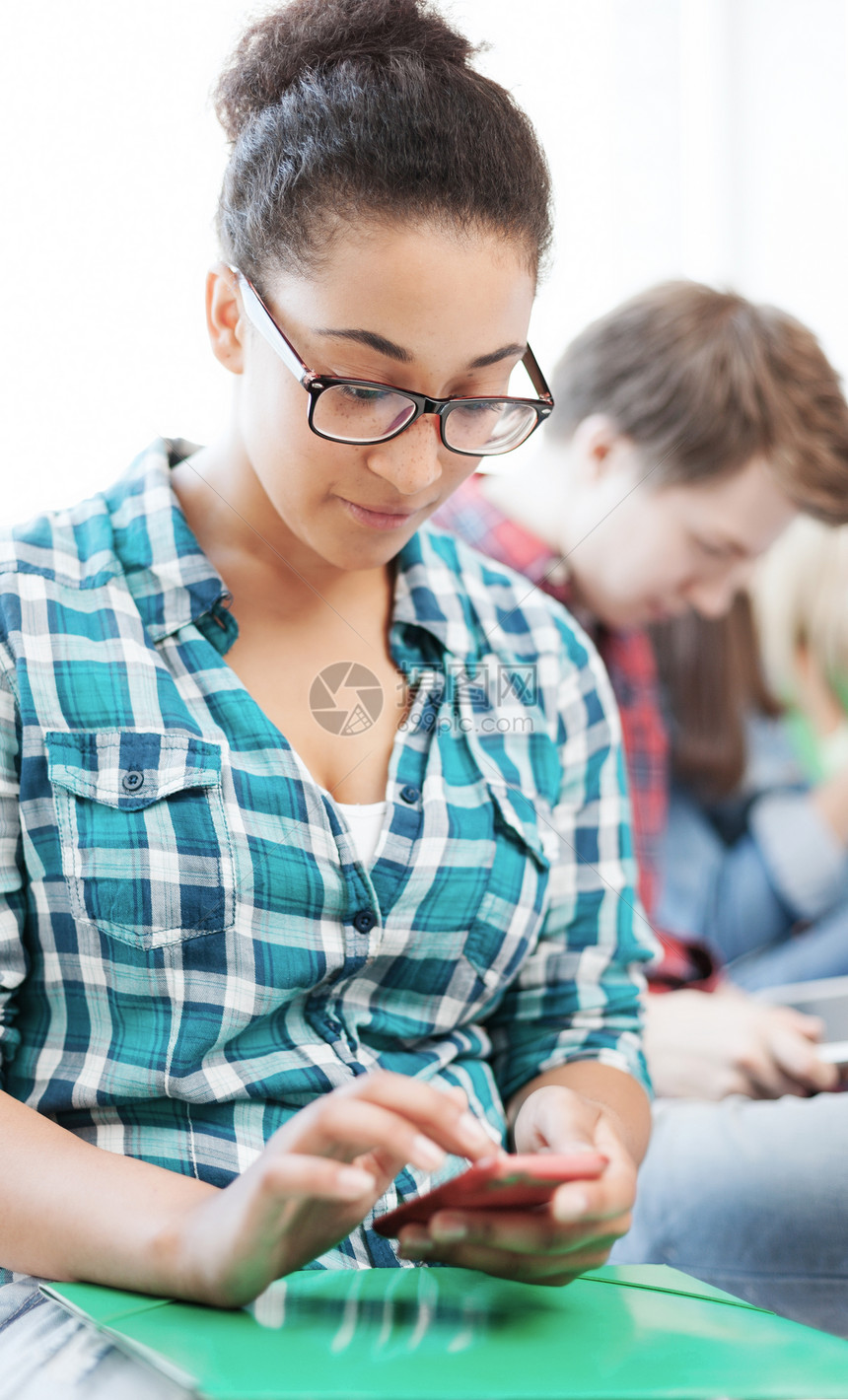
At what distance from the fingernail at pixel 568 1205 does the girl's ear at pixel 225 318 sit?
0.44 meters

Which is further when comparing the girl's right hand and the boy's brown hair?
the boy's brown hair

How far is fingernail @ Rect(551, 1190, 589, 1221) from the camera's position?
1.56 feet

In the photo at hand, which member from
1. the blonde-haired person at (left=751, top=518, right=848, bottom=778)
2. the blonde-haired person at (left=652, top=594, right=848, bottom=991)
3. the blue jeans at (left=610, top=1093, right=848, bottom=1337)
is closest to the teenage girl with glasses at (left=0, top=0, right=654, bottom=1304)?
the blue jeans at (left=610, top=1093, right=848, bottom=1337)

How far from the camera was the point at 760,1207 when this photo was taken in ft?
2.67

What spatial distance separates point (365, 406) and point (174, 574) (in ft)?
0.46

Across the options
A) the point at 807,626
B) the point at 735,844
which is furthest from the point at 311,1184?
the point at 807,626

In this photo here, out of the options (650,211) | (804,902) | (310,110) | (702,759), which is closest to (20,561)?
(310,110)

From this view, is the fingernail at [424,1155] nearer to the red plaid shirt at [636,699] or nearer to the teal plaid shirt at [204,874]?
the teal plaid shirt at [204,874]

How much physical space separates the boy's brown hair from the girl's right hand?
2.49 feet

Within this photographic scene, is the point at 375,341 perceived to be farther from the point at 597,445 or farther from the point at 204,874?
the point at 597,445

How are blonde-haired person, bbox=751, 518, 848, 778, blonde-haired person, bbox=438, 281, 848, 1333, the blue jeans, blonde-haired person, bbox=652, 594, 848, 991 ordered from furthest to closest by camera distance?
blonde-haired person, bbox=751, 518, 848, 778, blonde-haired person, bbox=652, 594, 848, 991, blonde-haired person, bbox=438, 281, 848, 1333, the blue jeans

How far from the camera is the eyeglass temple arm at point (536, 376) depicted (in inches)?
26.1

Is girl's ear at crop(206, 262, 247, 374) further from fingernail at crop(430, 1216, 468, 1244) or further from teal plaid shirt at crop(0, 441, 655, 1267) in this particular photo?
fingernail at crop(430, 1216, 468, 1244)

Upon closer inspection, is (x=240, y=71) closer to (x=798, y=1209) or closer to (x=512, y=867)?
(x=512, y=867)
